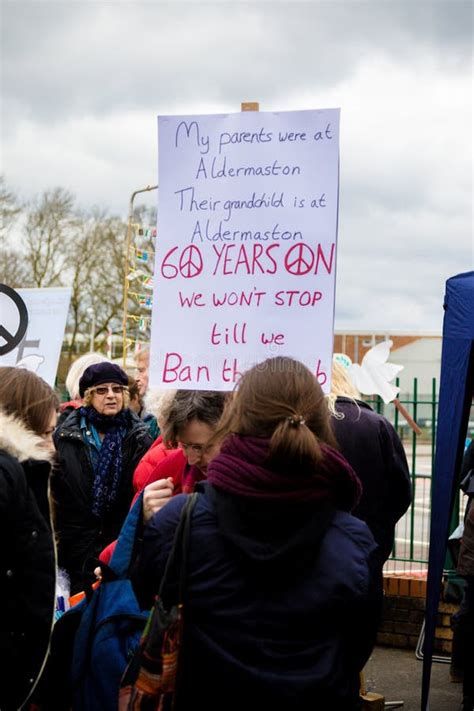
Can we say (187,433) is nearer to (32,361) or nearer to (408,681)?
(32,361)

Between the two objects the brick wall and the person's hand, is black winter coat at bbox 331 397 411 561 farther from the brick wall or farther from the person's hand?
the brick wall

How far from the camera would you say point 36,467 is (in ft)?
8.34

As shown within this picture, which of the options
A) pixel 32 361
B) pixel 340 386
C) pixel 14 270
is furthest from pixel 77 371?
pixel 14 270

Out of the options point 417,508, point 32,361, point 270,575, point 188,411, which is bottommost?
point 417,508

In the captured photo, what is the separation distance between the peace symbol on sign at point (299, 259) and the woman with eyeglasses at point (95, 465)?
174cm

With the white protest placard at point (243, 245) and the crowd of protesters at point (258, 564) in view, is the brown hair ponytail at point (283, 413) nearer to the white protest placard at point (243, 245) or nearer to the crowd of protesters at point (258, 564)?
the crowd of protesters at point (258, 564)

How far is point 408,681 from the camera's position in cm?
525

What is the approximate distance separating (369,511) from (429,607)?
636mm

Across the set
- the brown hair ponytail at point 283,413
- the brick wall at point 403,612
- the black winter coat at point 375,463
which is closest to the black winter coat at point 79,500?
the black winter coat at point 375,463

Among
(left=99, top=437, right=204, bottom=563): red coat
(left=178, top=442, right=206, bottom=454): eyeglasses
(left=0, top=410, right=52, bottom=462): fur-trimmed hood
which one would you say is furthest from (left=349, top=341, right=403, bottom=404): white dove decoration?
(left=0, top=410, right=52, bottom=462): fur-trimmed hood

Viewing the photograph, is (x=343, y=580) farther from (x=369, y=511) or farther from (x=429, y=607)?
(x=429, y=607)

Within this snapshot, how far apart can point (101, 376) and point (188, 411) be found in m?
1.76

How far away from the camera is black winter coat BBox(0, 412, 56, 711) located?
2.37 meters

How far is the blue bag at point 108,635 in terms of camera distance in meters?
2.38
